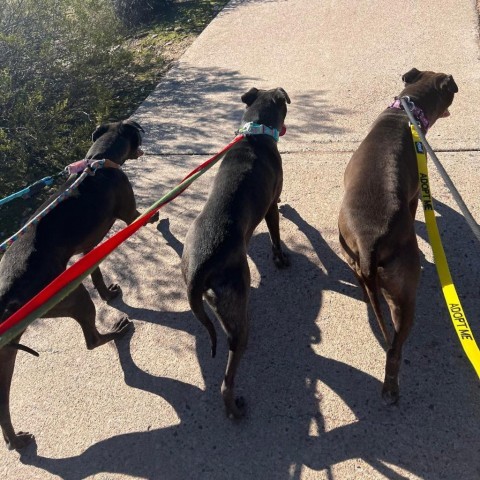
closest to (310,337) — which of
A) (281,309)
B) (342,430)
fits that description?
(281,309)

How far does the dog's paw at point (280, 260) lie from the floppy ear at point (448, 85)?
212cm

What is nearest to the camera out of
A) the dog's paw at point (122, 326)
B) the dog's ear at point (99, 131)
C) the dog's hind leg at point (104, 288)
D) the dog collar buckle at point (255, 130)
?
the dog's paw at point (122, 326)

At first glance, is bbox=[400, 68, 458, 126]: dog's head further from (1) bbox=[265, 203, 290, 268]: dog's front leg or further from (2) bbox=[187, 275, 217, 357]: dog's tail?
(2) bbox=[187, 275, 217, 357]: dog's tail

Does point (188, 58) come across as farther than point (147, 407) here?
Yes

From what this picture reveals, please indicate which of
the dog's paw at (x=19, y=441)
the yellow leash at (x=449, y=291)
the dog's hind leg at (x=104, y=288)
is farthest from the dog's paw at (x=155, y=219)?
the yellow leash at (x=449, y=291)

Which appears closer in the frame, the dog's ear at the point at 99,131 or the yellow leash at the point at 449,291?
the yellow leash at the point at 449,291

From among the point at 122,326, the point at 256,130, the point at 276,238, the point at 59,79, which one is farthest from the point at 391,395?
the point at 59,79

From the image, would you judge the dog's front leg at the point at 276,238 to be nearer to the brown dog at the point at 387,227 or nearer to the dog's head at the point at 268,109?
the brown dog at the point at 387,227

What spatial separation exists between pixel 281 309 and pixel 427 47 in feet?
17.1

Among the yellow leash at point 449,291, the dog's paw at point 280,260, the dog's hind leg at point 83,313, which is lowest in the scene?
the dog's paw at point 280,260

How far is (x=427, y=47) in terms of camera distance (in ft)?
21.2

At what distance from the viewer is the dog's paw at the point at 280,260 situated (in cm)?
367

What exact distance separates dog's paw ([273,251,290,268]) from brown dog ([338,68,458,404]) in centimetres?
72

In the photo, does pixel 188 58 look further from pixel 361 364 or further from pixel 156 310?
pixel 361 364
